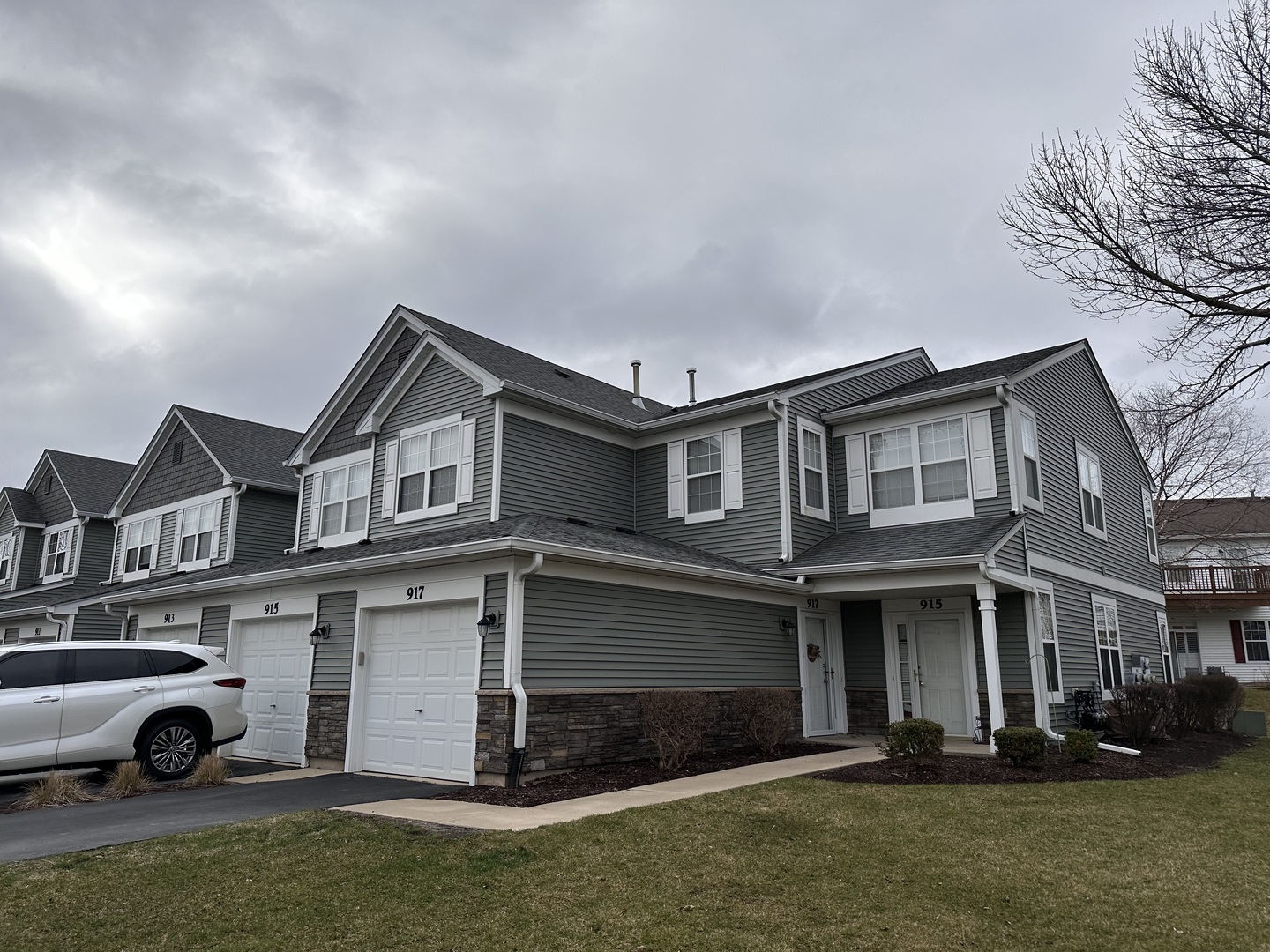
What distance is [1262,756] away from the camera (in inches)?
527

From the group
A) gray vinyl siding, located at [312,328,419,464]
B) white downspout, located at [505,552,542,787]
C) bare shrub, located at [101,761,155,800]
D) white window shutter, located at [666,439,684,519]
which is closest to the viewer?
bare shrub, located at [101,761,155,800]

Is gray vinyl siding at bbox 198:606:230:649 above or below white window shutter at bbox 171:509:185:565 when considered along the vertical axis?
below

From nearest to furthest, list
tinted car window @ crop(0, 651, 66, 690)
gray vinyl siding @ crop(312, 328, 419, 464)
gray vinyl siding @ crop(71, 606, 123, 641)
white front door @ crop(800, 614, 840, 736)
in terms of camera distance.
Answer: tinted car window @ crop(0, 651, 66, 690) < white front door @ crop(800, 614, 840, 736) < gray vinyl siding @ crop(312, 328, 419, 464) < gray vinyl siding @ crop(71, 606, 123, 641)

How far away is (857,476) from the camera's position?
1639 centimetres

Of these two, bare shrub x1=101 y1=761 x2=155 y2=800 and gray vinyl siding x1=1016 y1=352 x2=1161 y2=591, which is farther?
gray vinyl siding x1=1016 y1=352 x2=1161 y2=591

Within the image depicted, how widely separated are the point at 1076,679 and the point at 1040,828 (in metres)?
9.15

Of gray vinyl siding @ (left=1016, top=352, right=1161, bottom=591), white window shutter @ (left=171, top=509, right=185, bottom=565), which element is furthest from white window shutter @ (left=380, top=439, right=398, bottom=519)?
gray vinyl siding @ (left=1016, top=352, right=1161, bottom=591)

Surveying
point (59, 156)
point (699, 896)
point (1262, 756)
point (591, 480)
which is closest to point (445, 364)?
point (591, 480)

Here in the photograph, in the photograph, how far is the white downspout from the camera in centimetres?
1030

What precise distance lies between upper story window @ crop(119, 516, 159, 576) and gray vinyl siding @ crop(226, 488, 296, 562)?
385 centimetres

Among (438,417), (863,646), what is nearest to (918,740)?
(863,646)

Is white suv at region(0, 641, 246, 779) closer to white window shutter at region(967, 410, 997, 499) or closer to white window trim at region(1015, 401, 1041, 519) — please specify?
white window shutter at region(967, 410, 997, 499)

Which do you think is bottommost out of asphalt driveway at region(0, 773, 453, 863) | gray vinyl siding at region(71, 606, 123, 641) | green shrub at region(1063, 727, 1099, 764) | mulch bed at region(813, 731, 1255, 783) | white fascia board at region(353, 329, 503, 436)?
asphalt driveway at region(0, 773, 453, 863)

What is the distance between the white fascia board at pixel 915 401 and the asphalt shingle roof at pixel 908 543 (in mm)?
2074
